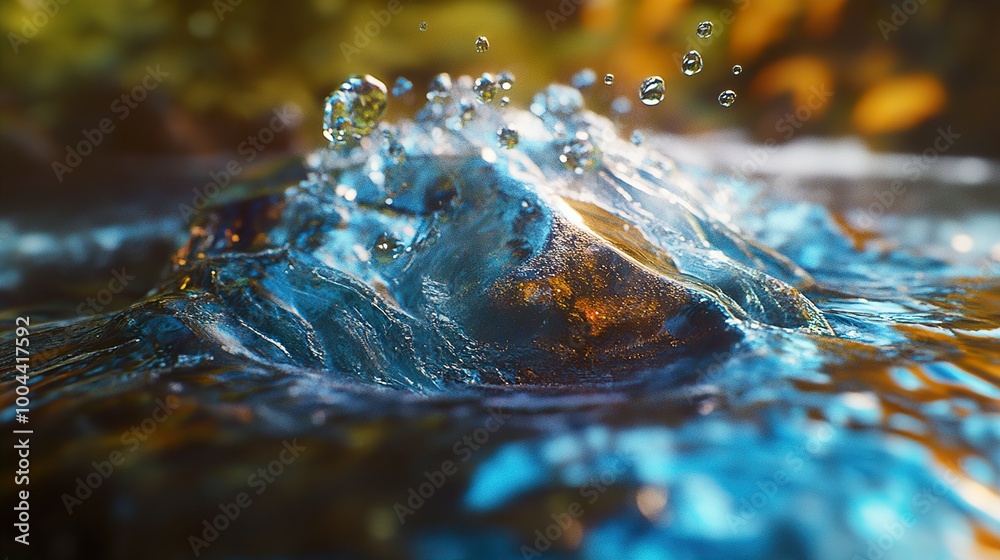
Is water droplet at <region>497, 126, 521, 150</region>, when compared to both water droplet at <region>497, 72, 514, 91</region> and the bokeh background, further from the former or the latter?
the bokeh background

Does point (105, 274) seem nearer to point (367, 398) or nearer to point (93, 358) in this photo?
point (93, 358)

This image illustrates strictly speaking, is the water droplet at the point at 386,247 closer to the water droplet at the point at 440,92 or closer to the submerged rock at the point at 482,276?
the submerged rock at the point at 482,276

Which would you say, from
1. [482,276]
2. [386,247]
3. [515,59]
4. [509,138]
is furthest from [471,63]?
[482,276]

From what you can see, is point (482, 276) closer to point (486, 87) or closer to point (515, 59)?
point (486, 87)

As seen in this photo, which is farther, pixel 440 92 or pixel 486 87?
pixel 440 92

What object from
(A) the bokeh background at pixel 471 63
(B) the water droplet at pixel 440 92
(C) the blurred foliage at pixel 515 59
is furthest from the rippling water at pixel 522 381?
(C) the blurred foliage at pixel 515 59

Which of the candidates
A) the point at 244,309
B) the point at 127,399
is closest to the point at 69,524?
the point at 127,399
